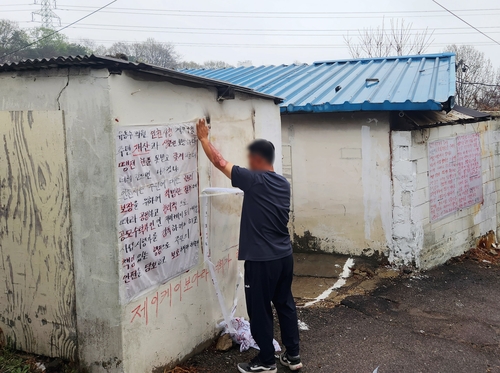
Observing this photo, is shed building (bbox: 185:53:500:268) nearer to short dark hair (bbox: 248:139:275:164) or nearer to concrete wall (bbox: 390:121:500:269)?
concrete wall (bbox: 390:121:500:269)

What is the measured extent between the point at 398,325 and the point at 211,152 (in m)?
3.04

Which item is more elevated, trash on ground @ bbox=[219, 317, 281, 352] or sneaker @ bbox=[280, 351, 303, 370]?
trash on ground @ bbox=[219, 317, 281, 352]

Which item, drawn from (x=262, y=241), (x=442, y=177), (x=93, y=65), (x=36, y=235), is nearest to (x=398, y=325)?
(x=262, y=241)

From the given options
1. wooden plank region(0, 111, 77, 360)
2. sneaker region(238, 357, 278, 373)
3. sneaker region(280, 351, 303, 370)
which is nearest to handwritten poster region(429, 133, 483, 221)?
sneaker region(280, 351, 303, 370)

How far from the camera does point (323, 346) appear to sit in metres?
4.79

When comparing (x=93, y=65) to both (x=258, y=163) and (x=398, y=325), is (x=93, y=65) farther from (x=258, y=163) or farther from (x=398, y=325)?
(x=398, y=325)

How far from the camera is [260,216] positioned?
393cm

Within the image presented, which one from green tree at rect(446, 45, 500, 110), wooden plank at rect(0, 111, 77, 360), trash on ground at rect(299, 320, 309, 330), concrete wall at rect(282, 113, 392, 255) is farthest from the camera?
green tree at rect(446, 45, 500, 110)

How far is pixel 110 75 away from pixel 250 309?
6.91 feet

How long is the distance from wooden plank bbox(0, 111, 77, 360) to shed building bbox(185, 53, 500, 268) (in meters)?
4.76

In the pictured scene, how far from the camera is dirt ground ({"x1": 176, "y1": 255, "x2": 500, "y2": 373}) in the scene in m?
4.45

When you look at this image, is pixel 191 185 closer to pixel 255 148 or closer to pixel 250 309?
pixel 255 148

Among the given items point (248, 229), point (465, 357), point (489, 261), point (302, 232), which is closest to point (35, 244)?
point (248, 229)

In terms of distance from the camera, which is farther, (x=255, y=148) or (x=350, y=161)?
(x=350, y=161)
